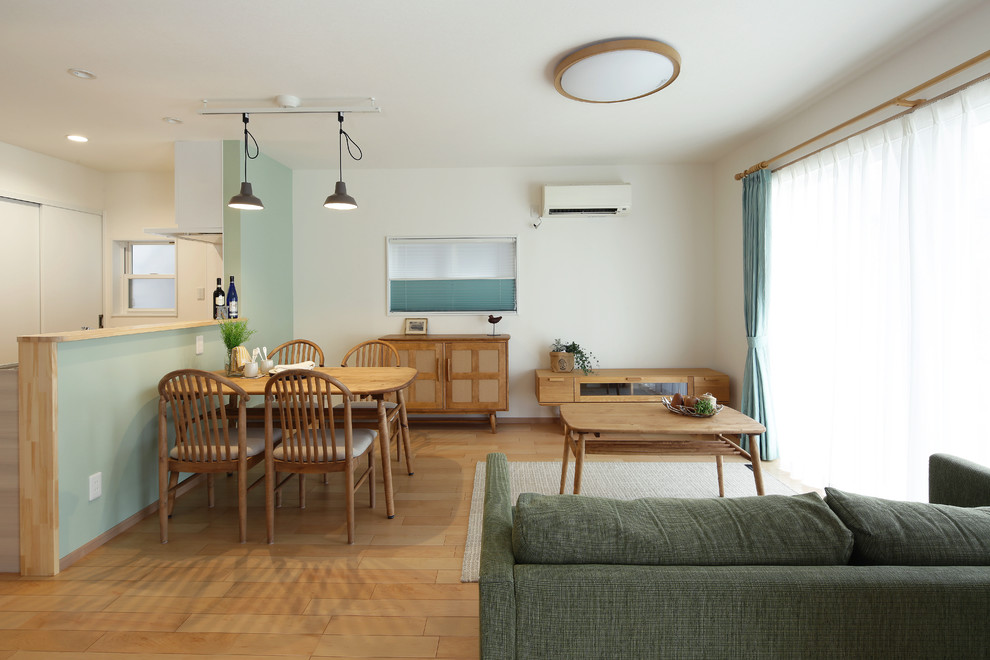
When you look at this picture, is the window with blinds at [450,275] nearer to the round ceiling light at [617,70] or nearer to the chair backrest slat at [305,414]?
the round ceiling light at [617,70]

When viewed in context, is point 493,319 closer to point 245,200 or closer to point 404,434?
point 404,434

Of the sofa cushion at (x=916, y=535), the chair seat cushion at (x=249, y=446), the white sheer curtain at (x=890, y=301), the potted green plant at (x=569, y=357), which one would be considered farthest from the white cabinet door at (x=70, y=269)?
the white sheer curtain at (x=890, y=301)

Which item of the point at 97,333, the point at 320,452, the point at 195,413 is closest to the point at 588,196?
the point at 320,452

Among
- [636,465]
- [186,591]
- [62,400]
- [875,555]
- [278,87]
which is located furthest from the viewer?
[636,465]

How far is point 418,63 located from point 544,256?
257 centimetres

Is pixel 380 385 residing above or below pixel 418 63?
below

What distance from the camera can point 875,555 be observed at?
1.03m

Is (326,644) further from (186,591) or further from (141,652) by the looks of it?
(186,591)

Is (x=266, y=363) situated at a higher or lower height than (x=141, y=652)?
higher

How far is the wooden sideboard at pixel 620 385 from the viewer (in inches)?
180

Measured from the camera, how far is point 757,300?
3.93 meters

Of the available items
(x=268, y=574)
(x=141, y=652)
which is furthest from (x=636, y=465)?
(x=141, y=652)

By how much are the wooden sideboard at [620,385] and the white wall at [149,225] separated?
3.51 m

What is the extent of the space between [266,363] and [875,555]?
3.20 m
